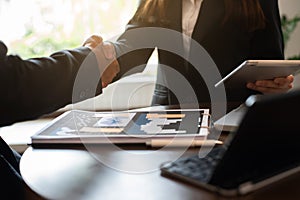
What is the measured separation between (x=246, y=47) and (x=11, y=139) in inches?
55.3

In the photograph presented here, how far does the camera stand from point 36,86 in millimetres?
757

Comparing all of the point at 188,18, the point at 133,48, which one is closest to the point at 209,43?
the point at 188,18

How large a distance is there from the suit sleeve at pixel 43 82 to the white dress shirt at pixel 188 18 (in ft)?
1.82

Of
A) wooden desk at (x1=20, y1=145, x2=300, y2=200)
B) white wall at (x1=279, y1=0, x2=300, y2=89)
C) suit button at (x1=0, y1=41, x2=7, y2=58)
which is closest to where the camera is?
wooden desk at (x1=20, y1=145, x2=300, y2=200)

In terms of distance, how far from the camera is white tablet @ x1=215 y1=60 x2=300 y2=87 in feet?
2.95

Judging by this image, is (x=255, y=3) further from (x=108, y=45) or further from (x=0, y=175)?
(x=0, y=175)

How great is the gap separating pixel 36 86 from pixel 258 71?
540 millimetres

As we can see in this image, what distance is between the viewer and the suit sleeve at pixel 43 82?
0.71 meters

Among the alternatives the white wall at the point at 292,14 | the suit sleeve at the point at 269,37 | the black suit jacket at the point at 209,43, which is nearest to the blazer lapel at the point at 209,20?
the black suit jacket at the point at 209,43

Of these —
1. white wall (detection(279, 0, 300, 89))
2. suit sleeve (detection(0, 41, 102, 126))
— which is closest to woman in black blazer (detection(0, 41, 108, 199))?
suit sleeve (detection(0, 41, 102, 126))

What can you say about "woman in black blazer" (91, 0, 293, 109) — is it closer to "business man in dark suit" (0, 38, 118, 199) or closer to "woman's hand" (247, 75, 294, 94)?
"woman's hand" (247, 75, 294, 94)

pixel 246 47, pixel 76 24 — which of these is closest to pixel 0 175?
pixel 246 47

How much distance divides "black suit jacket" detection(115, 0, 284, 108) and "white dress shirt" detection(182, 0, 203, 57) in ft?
0.07

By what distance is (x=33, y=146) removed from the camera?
2.72ft
